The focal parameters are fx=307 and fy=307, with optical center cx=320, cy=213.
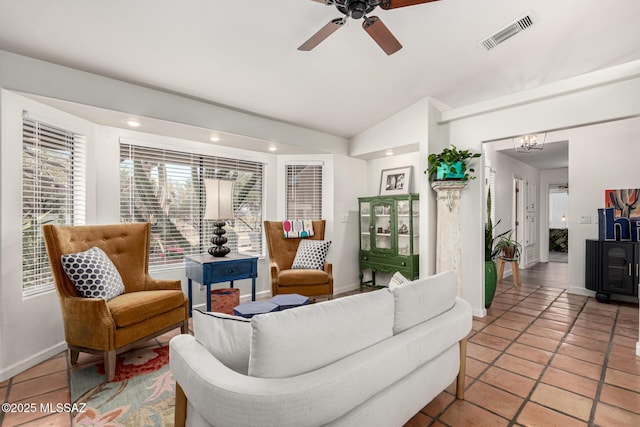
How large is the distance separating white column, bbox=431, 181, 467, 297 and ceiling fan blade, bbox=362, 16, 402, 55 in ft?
6.17

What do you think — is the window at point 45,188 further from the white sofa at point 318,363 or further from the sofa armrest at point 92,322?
the white sofa at point 318,363

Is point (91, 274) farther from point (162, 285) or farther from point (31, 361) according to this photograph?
point (31, 361)

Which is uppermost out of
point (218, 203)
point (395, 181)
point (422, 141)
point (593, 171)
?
point (422, 141)

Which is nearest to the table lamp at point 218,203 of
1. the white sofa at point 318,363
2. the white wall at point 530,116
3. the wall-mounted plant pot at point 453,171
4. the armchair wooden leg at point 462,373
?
the white sofa at point 318,363

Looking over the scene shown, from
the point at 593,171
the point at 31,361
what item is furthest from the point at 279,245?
the point at 593,171

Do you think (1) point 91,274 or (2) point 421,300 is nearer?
(2) point 421,300

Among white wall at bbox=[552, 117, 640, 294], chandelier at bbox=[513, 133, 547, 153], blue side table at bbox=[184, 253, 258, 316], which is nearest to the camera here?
blue side table at bbox=[184, 253, 258, 316]

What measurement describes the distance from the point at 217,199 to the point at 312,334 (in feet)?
8.51

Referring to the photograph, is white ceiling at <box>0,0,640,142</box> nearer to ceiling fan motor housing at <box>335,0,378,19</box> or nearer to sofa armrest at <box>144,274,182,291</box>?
ceiling fan motor housing at <box>335,0,378,19</box>

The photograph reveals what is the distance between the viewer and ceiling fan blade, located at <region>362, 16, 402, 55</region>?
76.4 inches

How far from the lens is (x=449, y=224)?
3.70 metres

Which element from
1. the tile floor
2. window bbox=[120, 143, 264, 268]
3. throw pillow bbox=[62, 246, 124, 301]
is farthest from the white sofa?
window bbox=[120, 143, 264, 268]

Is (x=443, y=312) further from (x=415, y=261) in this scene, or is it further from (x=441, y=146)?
(x=441, y=146)

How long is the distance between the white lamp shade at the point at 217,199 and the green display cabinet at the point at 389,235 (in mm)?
2247
